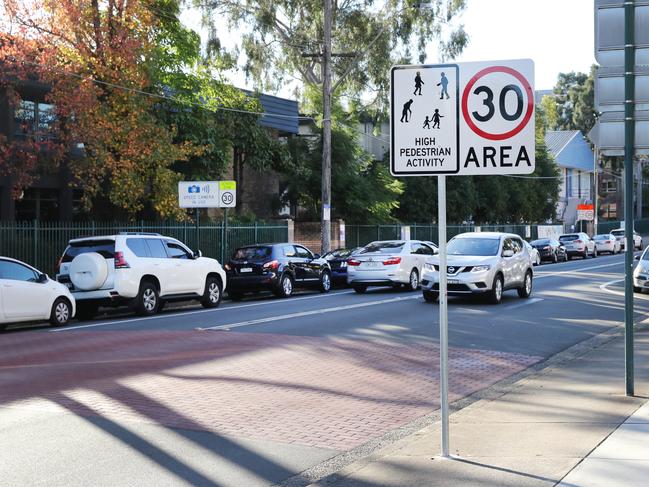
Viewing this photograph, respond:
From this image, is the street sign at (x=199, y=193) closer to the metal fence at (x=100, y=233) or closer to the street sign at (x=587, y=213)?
the metal fence at (x=100, y=233)

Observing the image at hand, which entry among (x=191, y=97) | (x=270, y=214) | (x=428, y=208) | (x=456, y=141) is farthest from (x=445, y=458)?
(x=428, y=208)

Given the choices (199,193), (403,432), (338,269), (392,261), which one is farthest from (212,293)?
(403,432)

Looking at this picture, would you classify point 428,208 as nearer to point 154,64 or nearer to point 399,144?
point 154,64

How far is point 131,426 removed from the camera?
8.17 meters

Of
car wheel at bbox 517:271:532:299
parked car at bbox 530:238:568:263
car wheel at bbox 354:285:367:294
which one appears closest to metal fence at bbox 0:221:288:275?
car wheel at bbox 354:285:367:294

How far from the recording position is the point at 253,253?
25.4m

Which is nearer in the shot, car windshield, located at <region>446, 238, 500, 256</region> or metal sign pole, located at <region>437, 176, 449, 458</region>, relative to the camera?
metal sign pole, located at <region>437, 176, 449, 458</region>

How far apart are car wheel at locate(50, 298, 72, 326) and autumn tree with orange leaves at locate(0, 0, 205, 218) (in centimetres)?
746

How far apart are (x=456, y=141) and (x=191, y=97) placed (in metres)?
24.1

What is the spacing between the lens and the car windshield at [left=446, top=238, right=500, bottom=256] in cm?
2130

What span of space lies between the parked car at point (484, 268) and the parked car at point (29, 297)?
805 cm

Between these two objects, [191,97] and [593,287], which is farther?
[191,97]

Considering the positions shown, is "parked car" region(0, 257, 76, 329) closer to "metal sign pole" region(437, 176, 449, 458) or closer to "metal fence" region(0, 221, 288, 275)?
"metal fence" region(0, 221, 288, 275)

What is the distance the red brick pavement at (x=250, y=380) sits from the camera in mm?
8523
